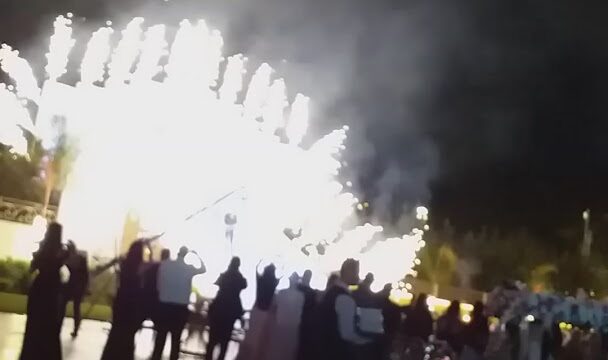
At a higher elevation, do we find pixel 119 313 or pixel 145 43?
pixel 145 43

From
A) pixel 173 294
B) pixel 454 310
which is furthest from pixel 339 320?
pixel 454 310

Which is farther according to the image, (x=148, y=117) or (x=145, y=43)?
(x=148, y=117)

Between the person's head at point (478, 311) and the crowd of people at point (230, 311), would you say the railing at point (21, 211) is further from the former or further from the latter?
the crowd of people at point (230, 311)

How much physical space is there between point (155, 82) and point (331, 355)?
19647 millimetres

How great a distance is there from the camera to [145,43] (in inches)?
1083

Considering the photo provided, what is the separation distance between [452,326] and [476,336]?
69cm

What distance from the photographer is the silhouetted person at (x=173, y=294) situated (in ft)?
38.4

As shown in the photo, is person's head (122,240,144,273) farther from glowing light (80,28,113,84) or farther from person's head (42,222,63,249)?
glowing light (80,28,113,84)

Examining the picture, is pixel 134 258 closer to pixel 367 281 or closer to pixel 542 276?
pixel 367 281

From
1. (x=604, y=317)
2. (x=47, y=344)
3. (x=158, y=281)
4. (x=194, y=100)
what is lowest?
(x=47, y=344)

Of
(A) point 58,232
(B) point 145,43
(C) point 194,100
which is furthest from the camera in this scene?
(C) point 194,100

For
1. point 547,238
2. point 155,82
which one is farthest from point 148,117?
point 547,238

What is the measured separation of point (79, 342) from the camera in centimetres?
Answer: 1547

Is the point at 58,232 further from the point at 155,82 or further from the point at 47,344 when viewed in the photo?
the point at 155,82
